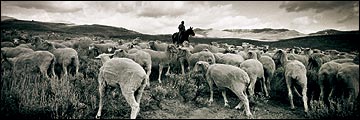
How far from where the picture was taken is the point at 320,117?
6.20 m

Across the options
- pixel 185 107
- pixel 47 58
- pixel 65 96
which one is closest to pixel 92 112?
pixel 65 96

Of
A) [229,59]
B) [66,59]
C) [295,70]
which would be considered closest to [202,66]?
[229,59]

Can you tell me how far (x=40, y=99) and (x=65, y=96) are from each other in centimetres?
65

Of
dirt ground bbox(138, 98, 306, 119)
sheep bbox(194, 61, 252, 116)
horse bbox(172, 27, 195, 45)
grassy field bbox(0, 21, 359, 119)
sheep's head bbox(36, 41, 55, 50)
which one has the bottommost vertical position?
dirt ground bbox(138, 98, 306, 119)

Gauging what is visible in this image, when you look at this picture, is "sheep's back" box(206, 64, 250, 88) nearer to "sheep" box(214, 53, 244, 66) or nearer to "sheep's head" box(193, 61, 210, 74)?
"sheep's head" box(193, 61, 210, 74)

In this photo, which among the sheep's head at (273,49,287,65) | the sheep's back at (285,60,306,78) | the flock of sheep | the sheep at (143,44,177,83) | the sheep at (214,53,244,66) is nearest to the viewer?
the flock of sheep

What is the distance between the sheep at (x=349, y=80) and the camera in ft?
20.0

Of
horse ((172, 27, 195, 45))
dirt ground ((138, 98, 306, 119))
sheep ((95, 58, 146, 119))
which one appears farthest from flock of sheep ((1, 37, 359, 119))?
horse ((172, 27, 195, 45))

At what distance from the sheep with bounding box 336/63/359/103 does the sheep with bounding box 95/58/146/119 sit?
453 cm

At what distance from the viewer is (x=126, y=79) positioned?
5.35 metres

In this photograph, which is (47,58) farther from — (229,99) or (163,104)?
(229,99)

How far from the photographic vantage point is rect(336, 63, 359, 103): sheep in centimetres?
610

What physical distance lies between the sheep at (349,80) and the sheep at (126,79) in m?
4.53

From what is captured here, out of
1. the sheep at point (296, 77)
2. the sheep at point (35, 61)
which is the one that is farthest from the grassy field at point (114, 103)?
the sheep at point (296, 77)
